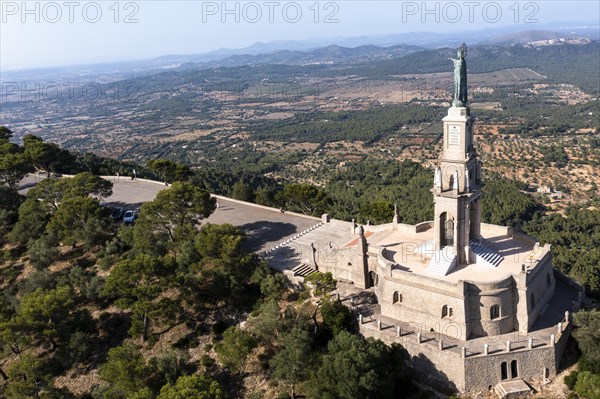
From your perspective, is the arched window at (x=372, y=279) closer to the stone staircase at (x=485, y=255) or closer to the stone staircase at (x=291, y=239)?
the stone staircase at (x=485, y=255)

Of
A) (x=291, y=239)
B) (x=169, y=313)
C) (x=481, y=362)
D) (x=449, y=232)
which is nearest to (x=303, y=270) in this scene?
(x=291, y=239)

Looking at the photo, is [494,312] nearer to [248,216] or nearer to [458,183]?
[458,183]

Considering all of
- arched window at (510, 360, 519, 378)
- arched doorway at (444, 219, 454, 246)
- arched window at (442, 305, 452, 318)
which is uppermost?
arched doorway at (444, 219, 454, 246)

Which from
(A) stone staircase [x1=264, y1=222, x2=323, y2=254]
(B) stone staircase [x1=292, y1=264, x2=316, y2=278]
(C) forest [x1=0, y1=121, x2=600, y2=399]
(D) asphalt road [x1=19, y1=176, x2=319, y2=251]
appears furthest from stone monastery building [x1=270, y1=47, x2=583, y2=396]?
(D) asphalt road [x1=19, y1=176, x2=319, y2=251]

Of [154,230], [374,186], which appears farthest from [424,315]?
[374,186]

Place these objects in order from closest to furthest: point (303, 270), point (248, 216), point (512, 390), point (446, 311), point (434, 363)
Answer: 1. point (512, 390)
2. point (434, 363)
3. point (446, 311)
4. point (303, 270)
5. point (248, 216)

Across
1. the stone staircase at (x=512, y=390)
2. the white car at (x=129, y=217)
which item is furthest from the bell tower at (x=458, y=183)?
the white car at (x=129, y=217)

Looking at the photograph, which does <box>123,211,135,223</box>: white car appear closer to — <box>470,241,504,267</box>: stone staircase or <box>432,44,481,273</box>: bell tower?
<box>432,44,481,273</box>: bell tower
